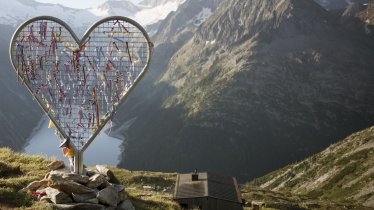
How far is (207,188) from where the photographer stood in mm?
39031

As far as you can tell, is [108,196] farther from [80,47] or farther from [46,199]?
[80,47]

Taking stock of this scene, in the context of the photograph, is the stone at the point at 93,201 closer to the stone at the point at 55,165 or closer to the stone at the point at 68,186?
the stone at the point at 68,186

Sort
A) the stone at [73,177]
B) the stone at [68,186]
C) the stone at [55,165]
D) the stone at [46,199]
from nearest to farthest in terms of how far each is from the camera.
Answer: the stone at [46,199] < the stone at [68,186] < the stone at [73,177] < the stone at [55,165]

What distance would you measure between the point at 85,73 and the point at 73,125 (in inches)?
107

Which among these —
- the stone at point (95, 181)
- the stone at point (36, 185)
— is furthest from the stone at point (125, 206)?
the stone at point (36, 185)

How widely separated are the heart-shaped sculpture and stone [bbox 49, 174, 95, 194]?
6.57 ft

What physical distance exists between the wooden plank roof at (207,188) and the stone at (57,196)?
54.4 ft

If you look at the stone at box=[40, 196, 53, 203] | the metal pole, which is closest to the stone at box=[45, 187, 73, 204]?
the stone at box=[40, 196, 53, 203]

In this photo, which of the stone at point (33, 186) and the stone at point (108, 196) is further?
the stone at point (33, 186)

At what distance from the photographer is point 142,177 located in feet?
251

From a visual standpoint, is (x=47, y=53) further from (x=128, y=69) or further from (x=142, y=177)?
(x=142, y=177)

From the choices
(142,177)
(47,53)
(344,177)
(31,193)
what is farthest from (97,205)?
(344,177)

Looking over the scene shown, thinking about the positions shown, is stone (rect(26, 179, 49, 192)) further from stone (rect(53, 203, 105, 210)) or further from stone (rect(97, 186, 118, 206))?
stone (rect(97, 186, 118, 206))

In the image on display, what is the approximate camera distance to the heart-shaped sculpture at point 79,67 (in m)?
20.9
